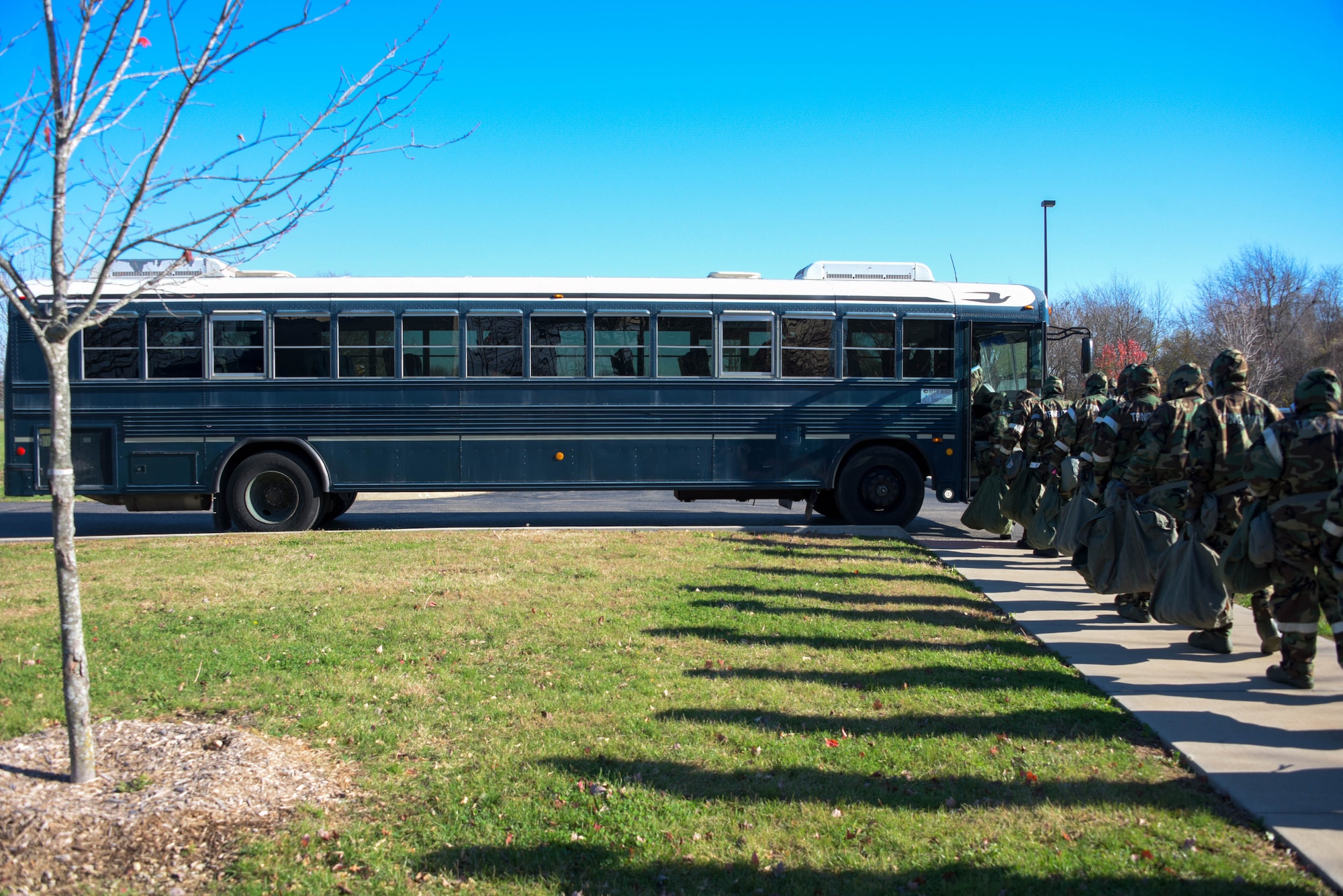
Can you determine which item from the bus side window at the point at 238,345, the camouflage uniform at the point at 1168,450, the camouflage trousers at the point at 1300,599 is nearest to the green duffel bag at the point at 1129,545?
the camouflage uniform at the point at 1168,450

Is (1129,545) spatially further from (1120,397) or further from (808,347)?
(808,347)

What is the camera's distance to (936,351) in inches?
518

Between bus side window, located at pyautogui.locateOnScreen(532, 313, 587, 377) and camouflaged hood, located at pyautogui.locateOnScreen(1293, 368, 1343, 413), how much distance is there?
863 centimetres

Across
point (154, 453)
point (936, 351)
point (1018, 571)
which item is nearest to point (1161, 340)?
point (936, 351)

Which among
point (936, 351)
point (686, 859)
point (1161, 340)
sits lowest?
point (686, 859)

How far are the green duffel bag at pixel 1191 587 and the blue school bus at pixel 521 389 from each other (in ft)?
21.5

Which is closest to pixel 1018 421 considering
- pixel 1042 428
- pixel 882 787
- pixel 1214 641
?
pixel 1042 428

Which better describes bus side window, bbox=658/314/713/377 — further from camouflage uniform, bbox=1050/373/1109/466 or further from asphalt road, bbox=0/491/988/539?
camouflage uniform, bbox=1050/373/1109/466

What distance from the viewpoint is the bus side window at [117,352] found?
12.1m

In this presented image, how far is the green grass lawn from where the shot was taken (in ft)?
12.1

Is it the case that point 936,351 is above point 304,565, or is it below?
above

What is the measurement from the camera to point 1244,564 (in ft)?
19.1

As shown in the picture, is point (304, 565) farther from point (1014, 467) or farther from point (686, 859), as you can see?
point (1014, 467)

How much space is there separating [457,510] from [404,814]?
486 inches
